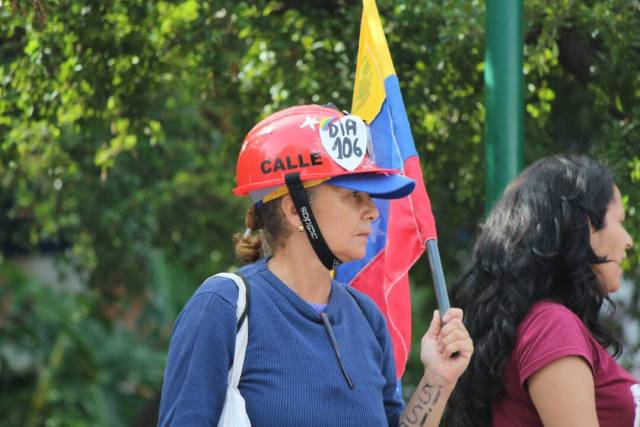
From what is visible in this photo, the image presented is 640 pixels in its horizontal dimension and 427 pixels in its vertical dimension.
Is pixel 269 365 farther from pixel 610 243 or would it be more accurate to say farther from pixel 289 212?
pixel 610 243

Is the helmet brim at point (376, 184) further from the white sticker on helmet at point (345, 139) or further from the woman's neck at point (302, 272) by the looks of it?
the woman's neck at point (302, 272)

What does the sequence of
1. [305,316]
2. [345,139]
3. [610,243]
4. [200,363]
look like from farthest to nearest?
1. [610,243]
2. [345,139]
3. [305,316]
4. [200,363]

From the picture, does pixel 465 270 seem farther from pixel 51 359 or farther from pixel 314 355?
pixel 51 359

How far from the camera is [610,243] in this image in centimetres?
341

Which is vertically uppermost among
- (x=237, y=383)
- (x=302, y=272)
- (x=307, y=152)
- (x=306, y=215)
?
(x=307, y=152)

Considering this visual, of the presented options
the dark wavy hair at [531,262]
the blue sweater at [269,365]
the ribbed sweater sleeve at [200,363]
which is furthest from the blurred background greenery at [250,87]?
the ribbed sweater sleeve at [200,363]

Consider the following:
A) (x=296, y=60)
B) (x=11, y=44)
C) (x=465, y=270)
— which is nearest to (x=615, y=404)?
(x=465, y=270)

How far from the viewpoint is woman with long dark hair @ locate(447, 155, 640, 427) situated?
10.3 ft

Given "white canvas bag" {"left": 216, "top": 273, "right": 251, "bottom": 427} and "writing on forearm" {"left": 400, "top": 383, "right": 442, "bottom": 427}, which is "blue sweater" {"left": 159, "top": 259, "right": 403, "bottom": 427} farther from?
"writing on forearm" {"left": 400, "top": 383, "right": 442, "bottom": 427}

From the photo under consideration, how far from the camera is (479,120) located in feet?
18.8

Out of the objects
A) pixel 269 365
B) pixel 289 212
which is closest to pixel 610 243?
pixel 289 212

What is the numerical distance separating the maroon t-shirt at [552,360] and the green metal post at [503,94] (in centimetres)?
130

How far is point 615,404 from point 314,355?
0.88 m

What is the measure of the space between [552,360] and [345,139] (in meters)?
0.81
